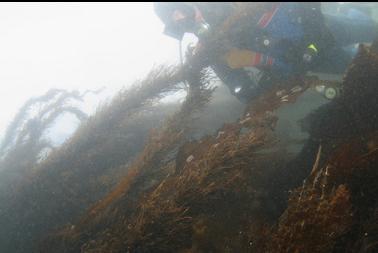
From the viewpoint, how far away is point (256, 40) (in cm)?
518

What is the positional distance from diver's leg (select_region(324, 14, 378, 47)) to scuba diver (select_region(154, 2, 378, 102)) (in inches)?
31.9

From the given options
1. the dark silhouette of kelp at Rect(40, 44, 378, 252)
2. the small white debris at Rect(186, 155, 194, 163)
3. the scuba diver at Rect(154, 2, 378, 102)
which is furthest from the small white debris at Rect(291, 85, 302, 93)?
the small white debris at Rect(186, 155, 194, 163)

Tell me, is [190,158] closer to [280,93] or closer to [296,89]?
[280,93]

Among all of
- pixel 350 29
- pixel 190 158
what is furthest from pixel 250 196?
pixel 350 29

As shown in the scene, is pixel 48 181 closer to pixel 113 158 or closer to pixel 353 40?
pixel 113 158

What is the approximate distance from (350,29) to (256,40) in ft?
7.53

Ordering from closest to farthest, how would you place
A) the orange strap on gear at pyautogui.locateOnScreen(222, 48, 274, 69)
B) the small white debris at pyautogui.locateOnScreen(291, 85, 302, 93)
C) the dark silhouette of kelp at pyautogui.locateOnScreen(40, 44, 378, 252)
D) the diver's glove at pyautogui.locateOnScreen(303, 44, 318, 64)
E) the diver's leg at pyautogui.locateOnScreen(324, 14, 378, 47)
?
the dark silhouette of kelp at pyautogui.locateOnScreen(40, 44, 378, 252) < the small white debris at pyautogui.locateOnScreen(291, 85, 302, 93) < the orange strap on gear at pyautogui.locateOnScreen(222, 48, 274, 69) < the diver's glove at pyautogui.locateOnScreen(303, 44, 318, 64) < the diver's leg at pyautogui.locateOnScreen(324, 14, 378, 47)

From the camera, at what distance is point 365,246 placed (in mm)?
2049

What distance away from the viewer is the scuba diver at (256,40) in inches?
196

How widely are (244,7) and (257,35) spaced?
1.53 ft

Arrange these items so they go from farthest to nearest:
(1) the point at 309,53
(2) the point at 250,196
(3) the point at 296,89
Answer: (1) the point at 309,53 < (3) the point at 296,89 < (2) the point at 250,196

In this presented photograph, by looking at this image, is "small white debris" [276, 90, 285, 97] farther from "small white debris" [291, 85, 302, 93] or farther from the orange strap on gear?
the orange strap on gear

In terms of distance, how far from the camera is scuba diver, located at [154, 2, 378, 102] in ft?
16.4

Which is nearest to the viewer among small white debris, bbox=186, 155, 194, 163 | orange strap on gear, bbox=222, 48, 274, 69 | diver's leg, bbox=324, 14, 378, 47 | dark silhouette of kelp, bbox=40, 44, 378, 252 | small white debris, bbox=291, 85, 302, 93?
dark silhouette of kelp, bbox=40, 44, 378, 252
